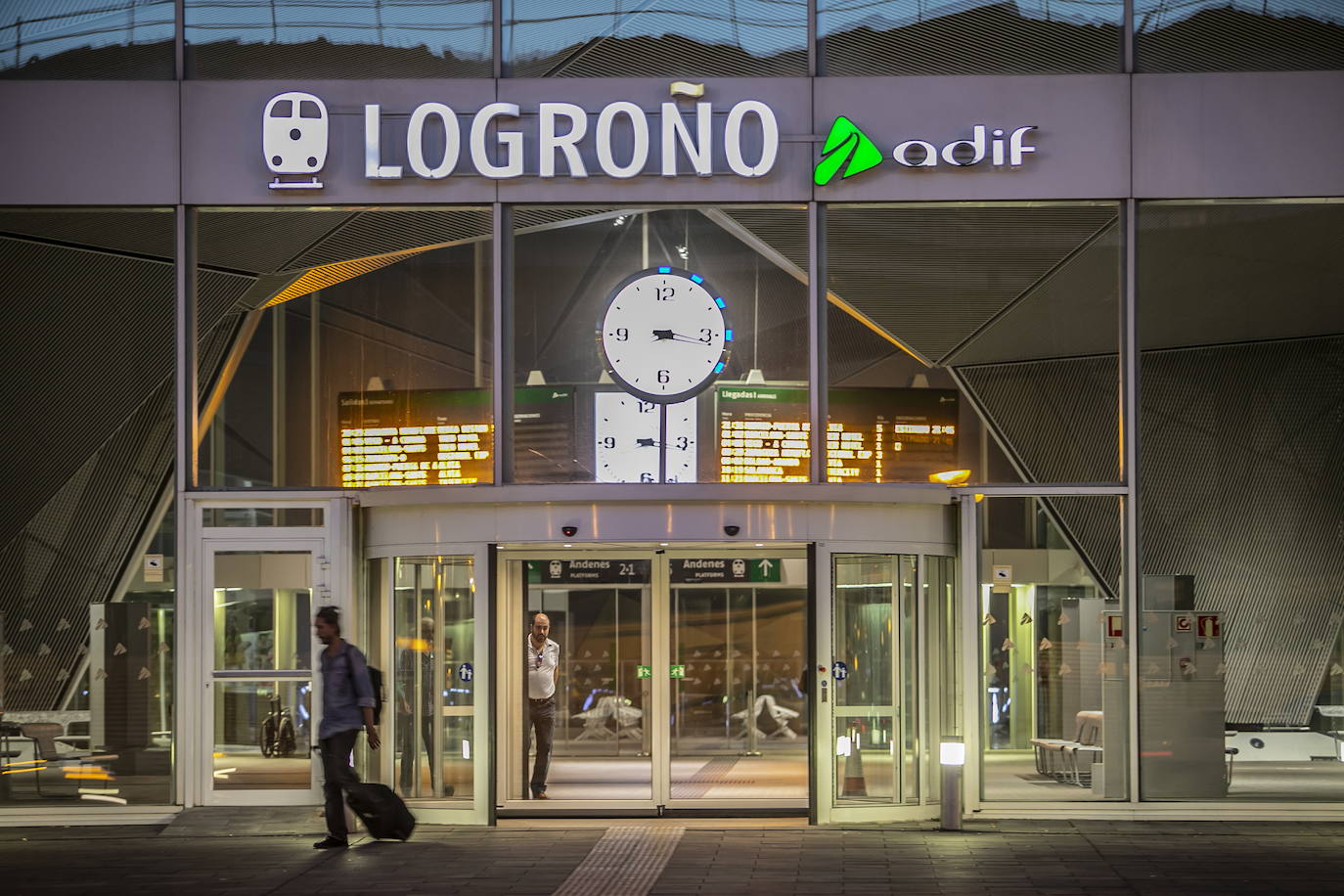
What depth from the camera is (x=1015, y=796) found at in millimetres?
11844

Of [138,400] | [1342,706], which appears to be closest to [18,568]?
[138,400]

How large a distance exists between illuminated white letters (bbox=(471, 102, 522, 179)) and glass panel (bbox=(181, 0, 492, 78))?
0.36 metres

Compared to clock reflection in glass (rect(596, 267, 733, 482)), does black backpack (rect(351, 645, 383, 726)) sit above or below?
below

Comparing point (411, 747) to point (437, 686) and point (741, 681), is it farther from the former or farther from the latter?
point (741, 681)

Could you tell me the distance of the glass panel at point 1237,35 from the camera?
12273mm

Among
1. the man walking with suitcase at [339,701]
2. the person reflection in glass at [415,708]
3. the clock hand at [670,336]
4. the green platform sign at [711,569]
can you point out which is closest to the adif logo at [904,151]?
the clock hand at [670,336]

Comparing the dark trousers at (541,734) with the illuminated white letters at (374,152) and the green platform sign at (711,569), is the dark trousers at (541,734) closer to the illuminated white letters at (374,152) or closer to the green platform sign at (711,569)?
the green platform sign at (711,569)

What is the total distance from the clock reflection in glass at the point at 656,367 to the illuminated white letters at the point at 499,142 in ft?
3.85

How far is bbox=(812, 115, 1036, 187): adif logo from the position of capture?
12227mm

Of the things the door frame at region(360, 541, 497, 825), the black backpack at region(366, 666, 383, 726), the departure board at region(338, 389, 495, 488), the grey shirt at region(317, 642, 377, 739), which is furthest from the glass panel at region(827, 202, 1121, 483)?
the grey shirt at region(317, 642, 377, 739)

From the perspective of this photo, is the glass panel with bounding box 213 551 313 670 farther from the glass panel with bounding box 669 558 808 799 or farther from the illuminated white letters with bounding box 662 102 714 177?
the illuminated white letters with bounding box 662 102 714 177

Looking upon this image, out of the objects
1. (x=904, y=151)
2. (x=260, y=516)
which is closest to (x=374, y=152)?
(x=260, y=516)

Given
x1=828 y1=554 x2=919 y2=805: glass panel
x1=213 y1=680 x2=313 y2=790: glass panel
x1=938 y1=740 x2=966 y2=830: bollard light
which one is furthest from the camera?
x1=213 y1=680 x2=313 y2=790: glass panel

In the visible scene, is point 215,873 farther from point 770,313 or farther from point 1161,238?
point 1161,238
